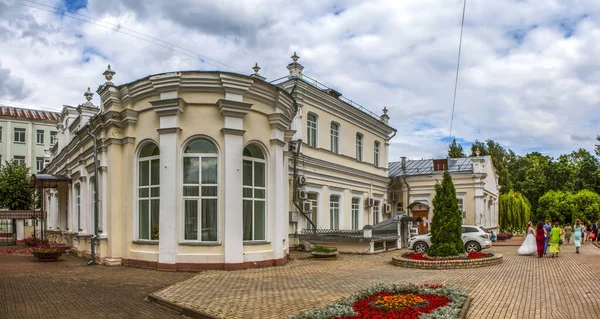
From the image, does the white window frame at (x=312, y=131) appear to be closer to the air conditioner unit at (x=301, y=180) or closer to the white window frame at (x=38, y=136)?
the air conditioner unit at (x=301, y=180)

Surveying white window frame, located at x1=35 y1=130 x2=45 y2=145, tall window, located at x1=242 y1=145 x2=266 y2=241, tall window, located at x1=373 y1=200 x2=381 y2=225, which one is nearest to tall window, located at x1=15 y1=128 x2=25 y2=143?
white window frame, located at x1=35 y1=130 x2=45 y2=145

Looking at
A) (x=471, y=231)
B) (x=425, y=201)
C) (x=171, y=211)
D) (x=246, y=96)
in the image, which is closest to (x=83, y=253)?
(x=171, y=211)

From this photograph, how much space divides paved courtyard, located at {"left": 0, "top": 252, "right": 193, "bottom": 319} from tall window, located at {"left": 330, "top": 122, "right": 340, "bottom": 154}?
45.7 feet

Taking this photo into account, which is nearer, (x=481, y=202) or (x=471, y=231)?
(x=471, y=231)

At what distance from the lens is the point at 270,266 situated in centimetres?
1547

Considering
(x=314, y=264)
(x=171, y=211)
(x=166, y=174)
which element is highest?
(x=166, y=174)

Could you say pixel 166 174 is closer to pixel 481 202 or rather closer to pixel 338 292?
pixel 338 292

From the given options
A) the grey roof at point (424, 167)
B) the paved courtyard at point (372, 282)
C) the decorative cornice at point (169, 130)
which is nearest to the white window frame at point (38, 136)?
the grey roof at point (424, 167)

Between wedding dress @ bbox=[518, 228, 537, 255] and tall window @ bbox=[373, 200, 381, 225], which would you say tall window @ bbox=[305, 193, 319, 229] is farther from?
wedding dress @ bbox=[518, 228, 537, 255]

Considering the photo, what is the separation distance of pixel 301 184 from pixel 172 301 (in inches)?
527

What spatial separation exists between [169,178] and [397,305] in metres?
8.64

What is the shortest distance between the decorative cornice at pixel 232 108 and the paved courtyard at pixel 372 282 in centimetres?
463

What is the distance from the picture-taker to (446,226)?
16531 millimetres

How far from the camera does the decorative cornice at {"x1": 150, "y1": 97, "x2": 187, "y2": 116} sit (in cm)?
1443
